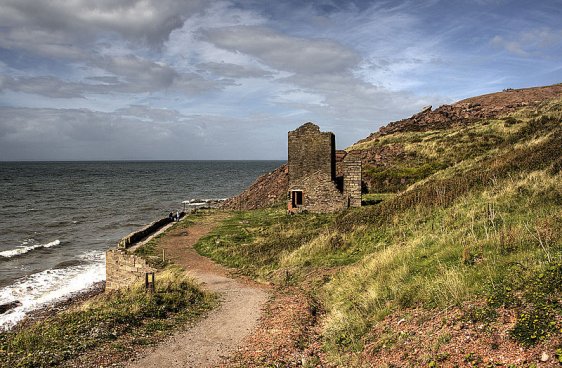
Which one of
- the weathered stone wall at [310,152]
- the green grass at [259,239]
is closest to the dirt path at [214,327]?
the green grass at [259,239]

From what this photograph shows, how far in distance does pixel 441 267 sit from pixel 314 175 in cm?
1921

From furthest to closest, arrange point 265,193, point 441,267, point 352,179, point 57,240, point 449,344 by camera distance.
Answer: point 265,193
point 57,240
point 352,179
point 441,267
point 449,344

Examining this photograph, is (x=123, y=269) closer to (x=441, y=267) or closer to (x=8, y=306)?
(x=8, y=306)

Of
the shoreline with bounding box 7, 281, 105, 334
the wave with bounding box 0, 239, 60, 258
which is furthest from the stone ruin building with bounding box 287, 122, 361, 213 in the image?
the wave with bounding box 0, 239, 60, 258

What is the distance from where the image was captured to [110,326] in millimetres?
9594

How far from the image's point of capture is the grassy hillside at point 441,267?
5918 millimetres

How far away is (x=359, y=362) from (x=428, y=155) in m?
35.2

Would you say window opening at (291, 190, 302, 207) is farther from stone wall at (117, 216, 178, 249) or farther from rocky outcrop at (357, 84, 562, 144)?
rocky outcrop at (357, 84, 562, 144)

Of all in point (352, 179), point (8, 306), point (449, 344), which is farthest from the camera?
point (352, 179)

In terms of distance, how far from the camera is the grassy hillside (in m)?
5.92

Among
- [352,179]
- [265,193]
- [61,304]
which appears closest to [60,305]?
[61,304]

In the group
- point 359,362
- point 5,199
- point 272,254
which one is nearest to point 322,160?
point 272,254

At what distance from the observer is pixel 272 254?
17.2 meters

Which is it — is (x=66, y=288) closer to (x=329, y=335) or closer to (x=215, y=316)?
(x=215, y=316)
